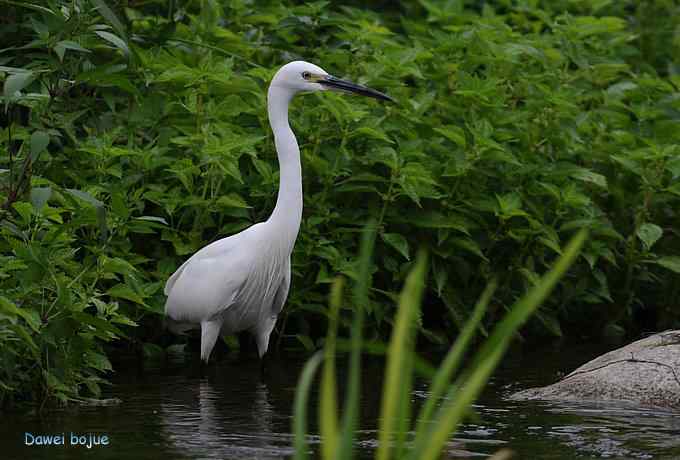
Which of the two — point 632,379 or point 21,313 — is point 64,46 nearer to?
point 21,313

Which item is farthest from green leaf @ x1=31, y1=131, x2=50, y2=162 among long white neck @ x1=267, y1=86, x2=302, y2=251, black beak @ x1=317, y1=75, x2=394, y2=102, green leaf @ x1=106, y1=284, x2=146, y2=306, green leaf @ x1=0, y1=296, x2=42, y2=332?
black beak @ x1=317, y1=75, x2=394, y2=102

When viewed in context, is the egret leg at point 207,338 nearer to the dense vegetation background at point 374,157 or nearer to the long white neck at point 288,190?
the dense vegetation background at point 374,157

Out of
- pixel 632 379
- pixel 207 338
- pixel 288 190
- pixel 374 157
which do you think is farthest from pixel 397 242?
pixel 632 379

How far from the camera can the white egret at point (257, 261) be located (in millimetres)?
6301

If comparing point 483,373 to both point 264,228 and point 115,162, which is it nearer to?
point 264,228

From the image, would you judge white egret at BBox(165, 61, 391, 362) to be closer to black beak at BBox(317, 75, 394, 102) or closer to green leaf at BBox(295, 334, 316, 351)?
black beak at BBox(317, 75, 394, 102)

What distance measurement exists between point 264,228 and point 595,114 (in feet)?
10.1

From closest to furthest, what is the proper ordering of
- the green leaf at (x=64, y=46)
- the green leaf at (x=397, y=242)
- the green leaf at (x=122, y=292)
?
1. the green leaf at (x=64, y=46)
2. the green leaf at (x=122, y=292)
3. the green leaf at (x=397, y=242)

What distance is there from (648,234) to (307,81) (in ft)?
8.26

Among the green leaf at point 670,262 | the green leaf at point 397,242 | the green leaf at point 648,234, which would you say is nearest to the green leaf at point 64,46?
the green leaf at point 397,242

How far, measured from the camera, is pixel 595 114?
830 cm

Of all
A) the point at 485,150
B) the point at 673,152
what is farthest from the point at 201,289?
the point at 673,152

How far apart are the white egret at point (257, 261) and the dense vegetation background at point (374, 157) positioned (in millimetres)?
211

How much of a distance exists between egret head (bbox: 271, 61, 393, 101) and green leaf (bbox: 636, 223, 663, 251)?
2149 mm
